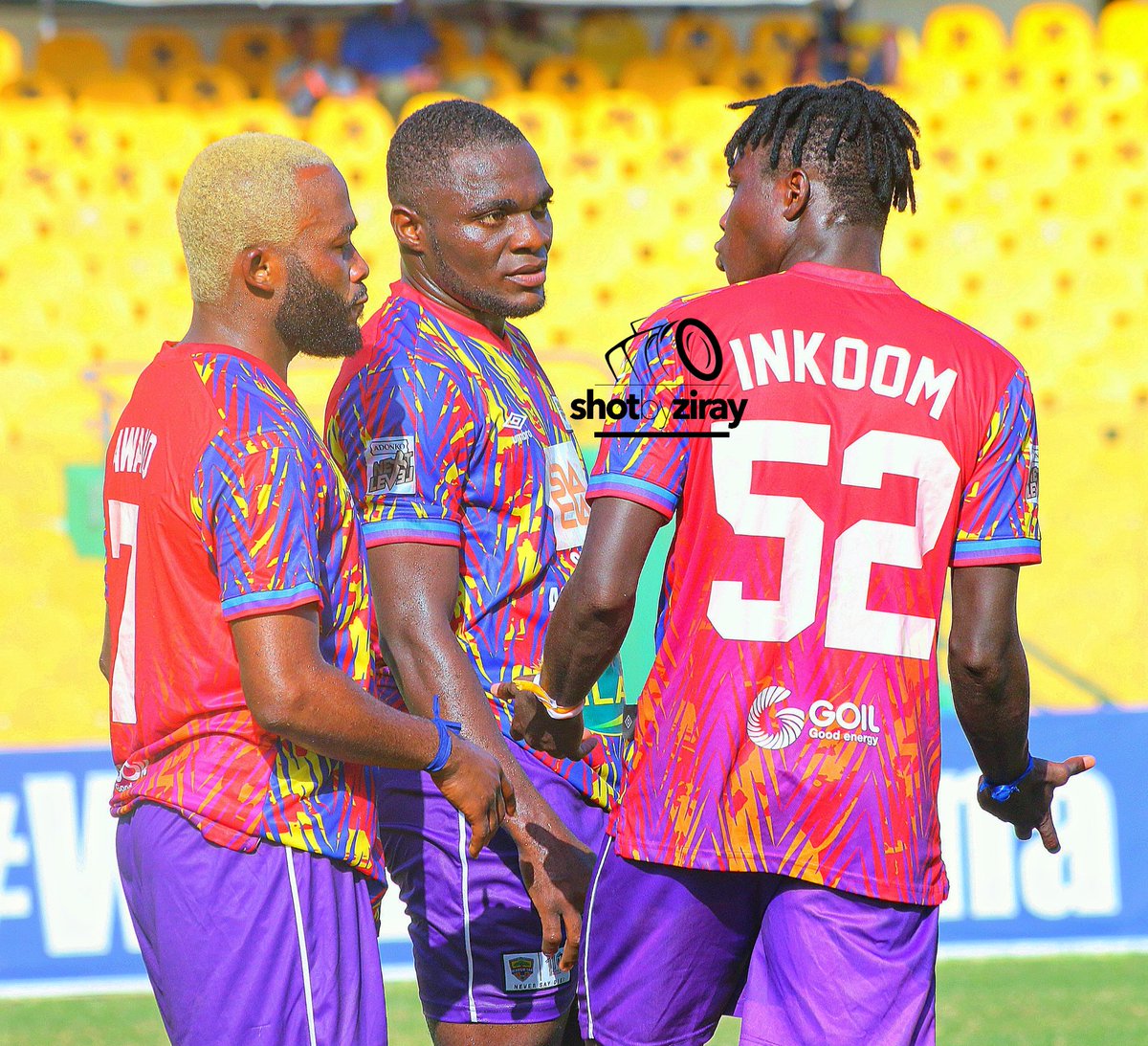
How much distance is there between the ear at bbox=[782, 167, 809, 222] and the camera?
238 centimetres

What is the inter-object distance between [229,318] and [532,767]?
999 millimetres

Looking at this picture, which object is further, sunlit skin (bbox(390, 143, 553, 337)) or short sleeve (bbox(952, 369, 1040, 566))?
sunlit skin (bbox(390, 143, 553, 337))

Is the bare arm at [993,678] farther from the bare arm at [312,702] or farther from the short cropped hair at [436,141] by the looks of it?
the short cropped hair at [436,141]

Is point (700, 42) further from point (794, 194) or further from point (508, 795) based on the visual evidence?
point (508, 795)

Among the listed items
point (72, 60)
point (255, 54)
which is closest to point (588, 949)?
point (255, 54)

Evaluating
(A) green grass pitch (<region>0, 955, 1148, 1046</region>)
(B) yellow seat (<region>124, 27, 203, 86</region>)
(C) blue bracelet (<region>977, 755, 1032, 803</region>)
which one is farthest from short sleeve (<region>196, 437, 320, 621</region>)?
(B) yellow seat (<region>124, 27, 203, 86</region>)

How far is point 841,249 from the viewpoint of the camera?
2361 mm

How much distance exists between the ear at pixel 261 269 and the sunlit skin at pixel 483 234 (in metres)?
0.59

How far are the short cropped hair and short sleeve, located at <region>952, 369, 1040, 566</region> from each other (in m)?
1.13

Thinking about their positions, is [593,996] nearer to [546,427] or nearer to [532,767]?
[532,767]

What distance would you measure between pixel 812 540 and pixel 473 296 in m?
0.98

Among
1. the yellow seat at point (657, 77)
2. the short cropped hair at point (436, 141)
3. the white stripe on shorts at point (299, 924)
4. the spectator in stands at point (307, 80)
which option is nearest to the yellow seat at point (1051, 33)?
the yellow seat at point (657, 77)

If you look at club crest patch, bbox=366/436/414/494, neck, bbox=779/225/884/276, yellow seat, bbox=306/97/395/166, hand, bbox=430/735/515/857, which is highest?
yellow seat, bbox=306/97/395/166

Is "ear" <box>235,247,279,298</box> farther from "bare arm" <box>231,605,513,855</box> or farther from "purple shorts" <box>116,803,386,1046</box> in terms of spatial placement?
"purple shorts" <box>116,803,386,1046</box>
